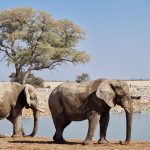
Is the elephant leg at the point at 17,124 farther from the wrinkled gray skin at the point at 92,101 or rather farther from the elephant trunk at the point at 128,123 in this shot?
the elephant trunk at the point at 128,123

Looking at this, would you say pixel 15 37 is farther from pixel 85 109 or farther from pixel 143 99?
pixel 85 109

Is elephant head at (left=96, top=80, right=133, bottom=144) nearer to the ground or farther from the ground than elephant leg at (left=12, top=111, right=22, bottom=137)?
farther from the ground

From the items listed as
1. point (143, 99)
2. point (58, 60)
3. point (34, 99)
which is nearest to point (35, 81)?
point (58, 60)

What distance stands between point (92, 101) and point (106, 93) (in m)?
0.48

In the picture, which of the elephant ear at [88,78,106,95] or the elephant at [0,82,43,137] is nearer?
the elephant ear at [88,78,106,95]

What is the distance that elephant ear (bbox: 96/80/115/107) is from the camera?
50.7 feet

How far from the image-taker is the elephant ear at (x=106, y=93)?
15.4 metres

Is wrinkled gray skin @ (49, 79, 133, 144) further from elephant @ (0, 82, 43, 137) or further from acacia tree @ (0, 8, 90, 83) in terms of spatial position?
acacia tree @ (0, 8, 90, 83)

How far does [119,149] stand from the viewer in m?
14.4

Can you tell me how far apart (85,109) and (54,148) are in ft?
6.20

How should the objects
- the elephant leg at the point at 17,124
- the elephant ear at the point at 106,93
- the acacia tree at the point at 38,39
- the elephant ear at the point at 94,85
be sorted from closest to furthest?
the elephant ear at the point at 106,93 < the elephant ear at the point at 94,85 < the elephant leg at the point at 17,124 < the acacia tree at the point at 38,39

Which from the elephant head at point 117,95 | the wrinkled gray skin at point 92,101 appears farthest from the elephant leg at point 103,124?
the elephant head at point 117,95

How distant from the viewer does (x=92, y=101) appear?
15.7m

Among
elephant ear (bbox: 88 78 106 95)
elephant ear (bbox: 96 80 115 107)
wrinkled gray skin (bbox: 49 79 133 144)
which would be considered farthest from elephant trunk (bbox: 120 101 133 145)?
elephant ear (bbox: 88 78 106 95)
